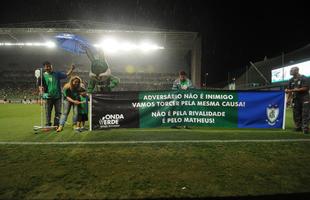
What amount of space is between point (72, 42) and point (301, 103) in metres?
7.84

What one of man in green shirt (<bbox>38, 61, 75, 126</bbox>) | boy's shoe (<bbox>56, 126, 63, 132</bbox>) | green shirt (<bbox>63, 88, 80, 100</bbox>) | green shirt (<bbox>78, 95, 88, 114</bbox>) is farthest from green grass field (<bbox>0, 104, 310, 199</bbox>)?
man in green shirt (<bbox>38, 61, 75, 126</bbox>)

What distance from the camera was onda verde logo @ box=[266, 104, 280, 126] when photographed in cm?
673

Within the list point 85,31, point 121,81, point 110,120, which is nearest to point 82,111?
point 110,120

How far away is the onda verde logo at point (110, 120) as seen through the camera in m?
6.48

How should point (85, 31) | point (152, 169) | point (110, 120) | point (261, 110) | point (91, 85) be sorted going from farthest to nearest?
point (85, 31), point (91, 85), point (261, 110), point (110, 120), point (152, 169)

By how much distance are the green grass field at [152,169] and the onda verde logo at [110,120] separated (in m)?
1.07

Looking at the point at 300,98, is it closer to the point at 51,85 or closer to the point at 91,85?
the point at 91,85

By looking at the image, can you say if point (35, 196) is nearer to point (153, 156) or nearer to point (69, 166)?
point (69, 166)

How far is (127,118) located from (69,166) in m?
3.08

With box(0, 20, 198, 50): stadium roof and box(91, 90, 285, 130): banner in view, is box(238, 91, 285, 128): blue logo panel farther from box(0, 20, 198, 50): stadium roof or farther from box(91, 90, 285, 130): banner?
box(0, 20, 198, 50): stadium roof

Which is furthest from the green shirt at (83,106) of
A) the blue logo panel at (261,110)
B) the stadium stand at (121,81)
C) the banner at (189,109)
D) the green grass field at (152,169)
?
the stadium stand at (121,81)

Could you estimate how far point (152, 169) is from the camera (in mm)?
3430

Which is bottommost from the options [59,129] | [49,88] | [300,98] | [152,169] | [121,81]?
[152,169]

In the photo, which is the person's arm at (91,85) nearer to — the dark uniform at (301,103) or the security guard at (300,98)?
the security guard at (300,98)
